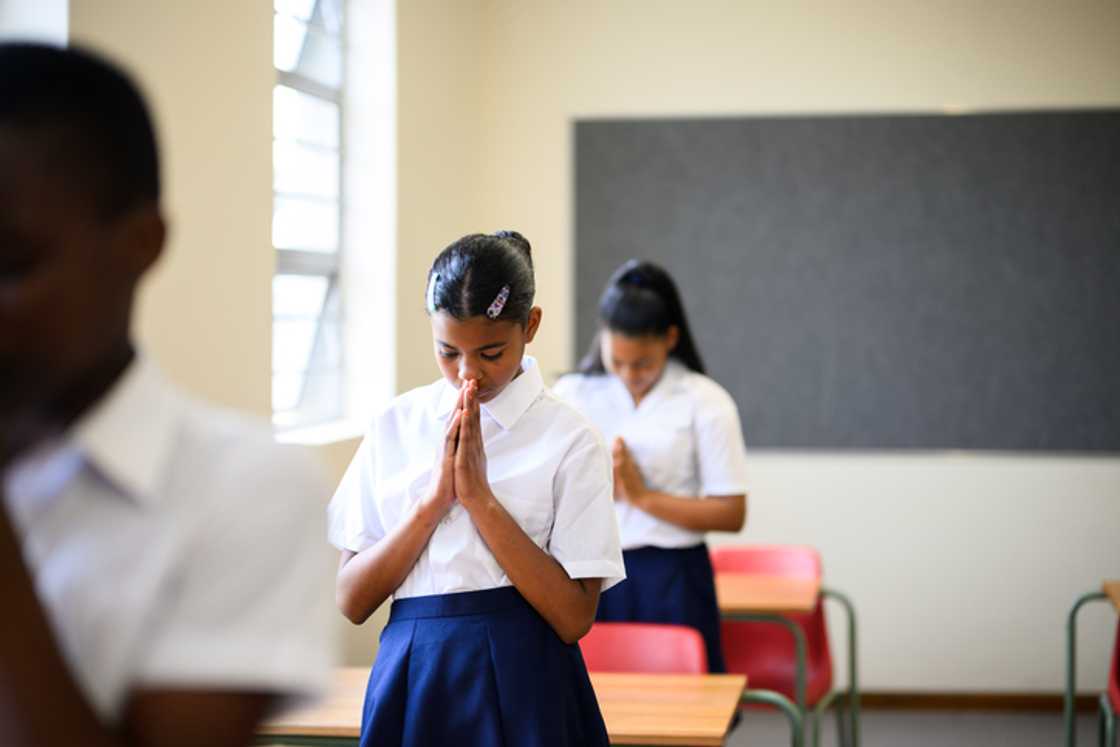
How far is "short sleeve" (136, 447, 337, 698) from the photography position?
756 millimetres

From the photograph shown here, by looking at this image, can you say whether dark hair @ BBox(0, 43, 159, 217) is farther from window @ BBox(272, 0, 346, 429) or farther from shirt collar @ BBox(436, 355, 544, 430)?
window @ BBox(272, 0, 346, 429)

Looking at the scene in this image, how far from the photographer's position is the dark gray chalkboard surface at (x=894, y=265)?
5688 mm

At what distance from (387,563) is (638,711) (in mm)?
790

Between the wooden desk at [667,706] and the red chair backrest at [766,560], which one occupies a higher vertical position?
the wooden desk at [667,706]

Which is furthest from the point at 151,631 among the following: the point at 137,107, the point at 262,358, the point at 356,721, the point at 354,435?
the point at 354,435

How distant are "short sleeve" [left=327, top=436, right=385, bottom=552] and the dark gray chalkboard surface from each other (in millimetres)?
3921

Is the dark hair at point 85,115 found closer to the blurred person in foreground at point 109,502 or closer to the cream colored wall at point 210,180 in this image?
the blurred person in foreground at point 109,502

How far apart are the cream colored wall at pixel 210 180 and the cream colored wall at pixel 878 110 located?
7.15 feet

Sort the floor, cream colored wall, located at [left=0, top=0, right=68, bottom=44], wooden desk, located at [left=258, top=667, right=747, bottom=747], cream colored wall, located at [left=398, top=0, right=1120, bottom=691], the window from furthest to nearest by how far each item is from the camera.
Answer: cream colored wall, located at [left=398, top=0, right=1120, bottom=691], the floor, the window, cream colored wall, located at [left=0, top=0, right=68, bottom=44], wooden desk, located at [left=258, top=667, right=747, bottom=747]

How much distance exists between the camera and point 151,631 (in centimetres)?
77

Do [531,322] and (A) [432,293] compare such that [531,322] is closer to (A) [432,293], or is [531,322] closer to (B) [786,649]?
(A) [432,293]

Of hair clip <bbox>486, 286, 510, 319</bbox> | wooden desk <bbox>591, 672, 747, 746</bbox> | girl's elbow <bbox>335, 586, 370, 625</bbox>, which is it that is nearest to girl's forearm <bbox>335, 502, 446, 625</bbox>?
girl's elbow <bbox>335, 586, 370, 625</bbox>

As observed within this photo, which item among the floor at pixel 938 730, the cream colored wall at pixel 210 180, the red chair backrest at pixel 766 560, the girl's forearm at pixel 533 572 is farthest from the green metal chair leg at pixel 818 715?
the girl's forearm at pixel 533 572

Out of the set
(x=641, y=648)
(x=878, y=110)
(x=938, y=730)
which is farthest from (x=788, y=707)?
(x=878, y=110)
